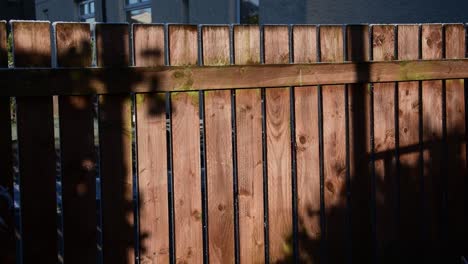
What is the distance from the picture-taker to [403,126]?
344cm

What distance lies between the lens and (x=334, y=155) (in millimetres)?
3254

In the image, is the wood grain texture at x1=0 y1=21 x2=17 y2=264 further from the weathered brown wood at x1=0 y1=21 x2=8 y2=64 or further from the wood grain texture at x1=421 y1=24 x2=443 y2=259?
the wood grain texture at x1=421 y1=24 x2=443 y2=259

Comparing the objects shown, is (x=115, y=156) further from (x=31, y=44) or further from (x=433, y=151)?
(x=433, y=151)

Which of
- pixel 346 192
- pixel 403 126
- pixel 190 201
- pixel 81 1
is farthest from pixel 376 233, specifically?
pixel 81 1

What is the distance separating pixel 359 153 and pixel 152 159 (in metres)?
1.22

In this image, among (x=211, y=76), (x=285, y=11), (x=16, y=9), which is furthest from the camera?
(x=16, y=9)

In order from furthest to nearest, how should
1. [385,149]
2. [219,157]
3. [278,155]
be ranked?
[385,149]
[278,155]
[219,157]

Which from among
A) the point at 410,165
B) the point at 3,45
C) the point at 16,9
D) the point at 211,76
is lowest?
the point at 410,165

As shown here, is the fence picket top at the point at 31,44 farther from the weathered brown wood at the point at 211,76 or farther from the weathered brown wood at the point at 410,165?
the weathered brown wood at the point at 410,165

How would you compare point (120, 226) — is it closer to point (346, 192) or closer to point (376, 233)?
point (346, 192)

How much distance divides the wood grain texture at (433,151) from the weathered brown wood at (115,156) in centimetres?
182

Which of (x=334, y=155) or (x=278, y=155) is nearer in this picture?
(x=278, y=155)

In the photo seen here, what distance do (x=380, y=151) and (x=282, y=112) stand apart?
2.30ft

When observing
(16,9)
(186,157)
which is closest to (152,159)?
(186,157)
